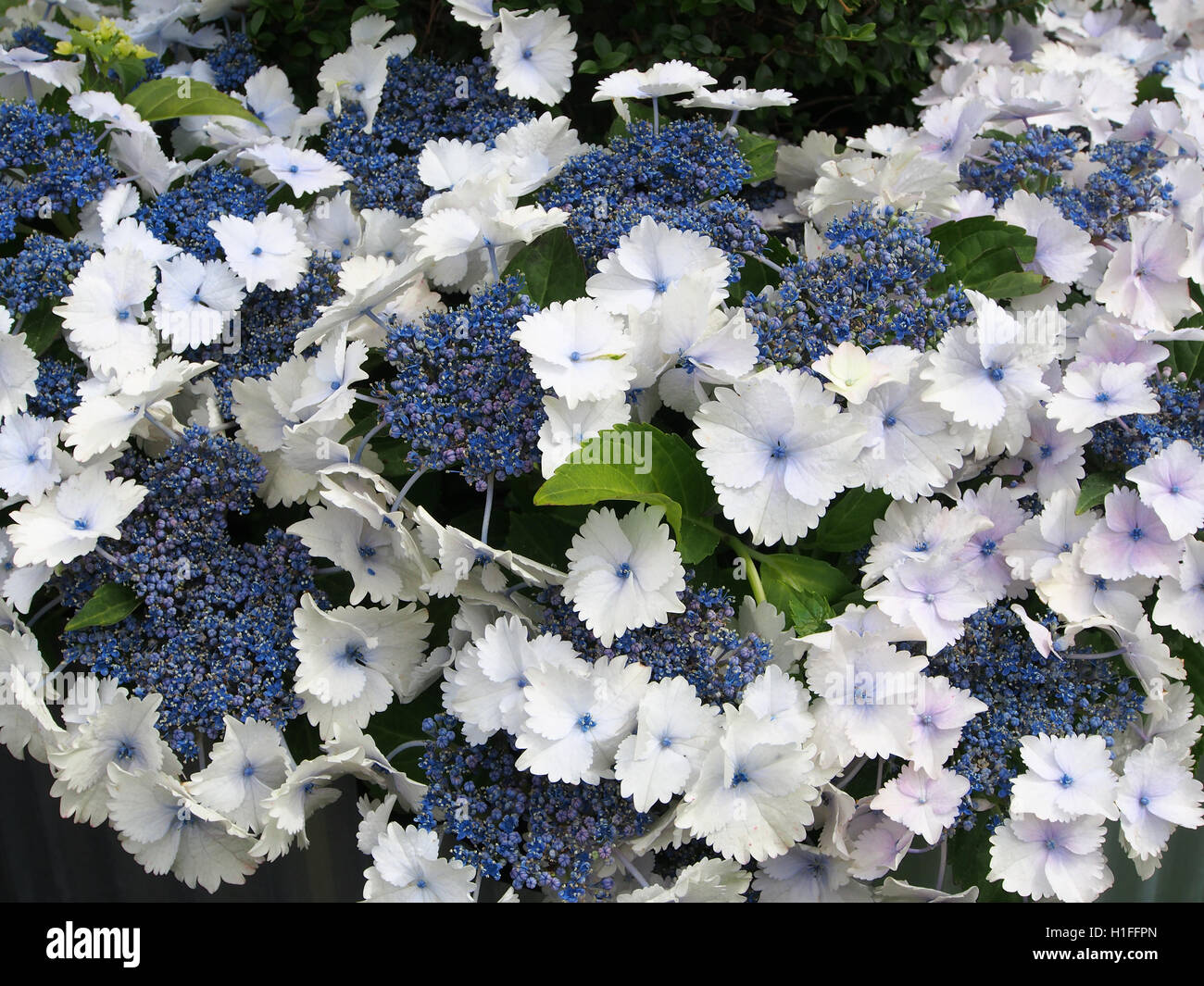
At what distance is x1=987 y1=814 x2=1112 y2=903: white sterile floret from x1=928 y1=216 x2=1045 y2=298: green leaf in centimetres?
68

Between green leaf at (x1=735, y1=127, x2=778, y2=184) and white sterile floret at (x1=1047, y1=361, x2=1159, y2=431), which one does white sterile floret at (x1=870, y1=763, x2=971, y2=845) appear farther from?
green leaf at (x1=735, y1=127, x2=778, y2=184)

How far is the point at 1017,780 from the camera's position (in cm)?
126

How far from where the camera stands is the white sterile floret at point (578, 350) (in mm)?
1234

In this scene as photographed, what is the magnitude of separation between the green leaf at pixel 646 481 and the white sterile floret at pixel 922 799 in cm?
32

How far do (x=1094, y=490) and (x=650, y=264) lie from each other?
0.61 metres

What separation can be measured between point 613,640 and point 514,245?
1.87ft

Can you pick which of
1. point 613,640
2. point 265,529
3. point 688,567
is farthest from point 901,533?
point 265,529

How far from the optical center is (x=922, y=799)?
125cm

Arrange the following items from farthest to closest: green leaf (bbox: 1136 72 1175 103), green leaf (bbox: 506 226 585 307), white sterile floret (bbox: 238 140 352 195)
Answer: green leaf (bbox: 1136 72 1175 103)
white sterile floret (bbox: 238 140 352 195)
green leaf (bbox: 506 226 585 307)

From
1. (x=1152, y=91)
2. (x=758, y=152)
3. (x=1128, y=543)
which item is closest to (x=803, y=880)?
(x=1128, y=543)

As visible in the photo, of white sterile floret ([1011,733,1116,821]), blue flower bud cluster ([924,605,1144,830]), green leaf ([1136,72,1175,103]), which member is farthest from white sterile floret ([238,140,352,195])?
green leaf ([1136,72,1175,103])

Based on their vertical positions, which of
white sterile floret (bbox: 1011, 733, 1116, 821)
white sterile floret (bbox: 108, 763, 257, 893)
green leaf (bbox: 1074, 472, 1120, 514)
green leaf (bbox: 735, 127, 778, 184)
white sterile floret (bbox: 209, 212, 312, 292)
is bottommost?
white sterile floret (bbox: 108, 763, 257, 893)

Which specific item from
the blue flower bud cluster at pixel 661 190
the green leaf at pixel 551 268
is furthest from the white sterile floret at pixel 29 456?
the blue flower bud cluster at pixel 661 190

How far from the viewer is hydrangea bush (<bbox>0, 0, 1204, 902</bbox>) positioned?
123cm
